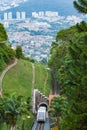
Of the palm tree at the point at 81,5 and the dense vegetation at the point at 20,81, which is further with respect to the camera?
the dense vegetation at the point at 20,81

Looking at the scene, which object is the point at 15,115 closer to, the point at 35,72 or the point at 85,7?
the point at 85,7

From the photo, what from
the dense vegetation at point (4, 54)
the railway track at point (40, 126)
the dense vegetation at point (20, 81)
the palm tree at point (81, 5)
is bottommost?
the railway track at point (40, 126)

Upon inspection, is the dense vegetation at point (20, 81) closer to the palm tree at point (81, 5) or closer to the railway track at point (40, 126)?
the railway track at point (40, 126)

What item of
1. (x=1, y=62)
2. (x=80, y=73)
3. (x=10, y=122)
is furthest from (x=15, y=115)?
(x=1, y=62)

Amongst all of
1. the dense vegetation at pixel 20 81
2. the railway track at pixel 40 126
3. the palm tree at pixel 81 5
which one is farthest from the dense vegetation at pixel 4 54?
the palm tree at pixel 81 5

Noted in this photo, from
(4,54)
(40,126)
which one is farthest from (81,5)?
(4,54)

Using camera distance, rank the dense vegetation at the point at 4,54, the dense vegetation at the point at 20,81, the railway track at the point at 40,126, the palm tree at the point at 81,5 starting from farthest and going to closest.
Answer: the dense vegetation at the point at 4,54, the railway track at the point at 40,126, the dense vegetation at the point at 20,81, the palm tree at the point at 81,5

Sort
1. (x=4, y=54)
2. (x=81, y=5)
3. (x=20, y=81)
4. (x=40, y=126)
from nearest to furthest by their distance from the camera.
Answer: (x=81, y=5), (x=40, y=126), (x=20, y=81), (x=4, y=54)

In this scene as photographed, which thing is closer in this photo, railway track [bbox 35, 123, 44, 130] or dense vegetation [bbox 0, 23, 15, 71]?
railway track [bbox 35, 123, 44, 130]

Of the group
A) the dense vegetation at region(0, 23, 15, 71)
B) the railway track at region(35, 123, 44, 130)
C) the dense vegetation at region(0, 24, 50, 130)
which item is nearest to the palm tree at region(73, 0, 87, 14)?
the dense vegetation at region(0, 24, 50, 130)

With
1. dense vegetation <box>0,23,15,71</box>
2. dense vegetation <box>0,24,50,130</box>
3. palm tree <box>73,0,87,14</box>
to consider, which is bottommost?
dense vegetation <box>0,24,50,130</box>

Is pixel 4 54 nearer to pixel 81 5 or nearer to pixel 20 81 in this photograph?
pixel 20 81

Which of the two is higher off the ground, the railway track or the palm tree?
the palm tree

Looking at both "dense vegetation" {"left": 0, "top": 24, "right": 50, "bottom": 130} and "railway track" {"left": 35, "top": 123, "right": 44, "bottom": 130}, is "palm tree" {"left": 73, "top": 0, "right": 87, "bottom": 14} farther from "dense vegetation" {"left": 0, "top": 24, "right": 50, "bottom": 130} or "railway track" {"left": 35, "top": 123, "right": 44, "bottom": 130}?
"railway track" {"left": 35, "top": 123, "right": 44, "bottom": 130}
